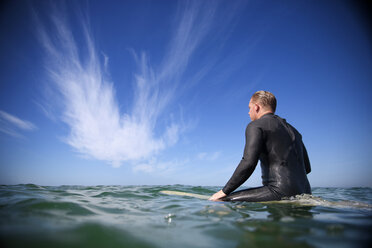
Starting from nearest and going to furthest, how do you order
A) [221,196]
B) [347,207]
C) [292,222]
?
[292,222] → [347,207] → [221,196]

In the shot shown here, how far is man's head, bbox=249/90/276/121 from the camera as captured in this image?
4266 millimetres

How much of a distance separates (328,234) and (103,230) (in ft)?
7.34

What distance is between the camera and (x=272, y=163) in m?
3.77

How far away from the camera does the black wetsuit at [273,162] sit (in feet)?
11.9

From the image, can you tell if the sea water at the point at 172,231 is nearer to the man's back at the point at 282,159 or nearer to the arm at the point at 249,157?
the arm at the point at 249,157

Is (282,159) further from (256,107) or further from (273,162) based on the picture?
(256,107)

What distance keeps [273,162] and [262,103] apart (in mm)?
1365

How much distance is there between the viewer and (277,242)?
5.32 feet

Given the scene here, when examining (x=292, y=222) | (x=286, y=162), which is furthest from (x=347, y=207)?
(x=292, y=222)

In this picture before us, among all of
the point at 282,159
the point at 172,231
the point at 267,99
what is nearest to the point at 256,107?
the point at 267,99

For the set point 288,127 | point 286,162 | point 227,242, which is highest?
point 288,127

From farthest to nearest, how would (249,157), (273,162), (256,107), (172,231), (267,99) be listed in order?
(256,107) → (267,99) → (273,162) → (249,157) → (172,231)

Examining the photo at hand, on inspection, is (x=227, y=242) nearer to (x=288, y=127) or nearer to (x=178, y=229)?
(x=178, y=229)

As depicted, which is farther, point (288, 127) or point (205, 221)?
point (288, 127)
